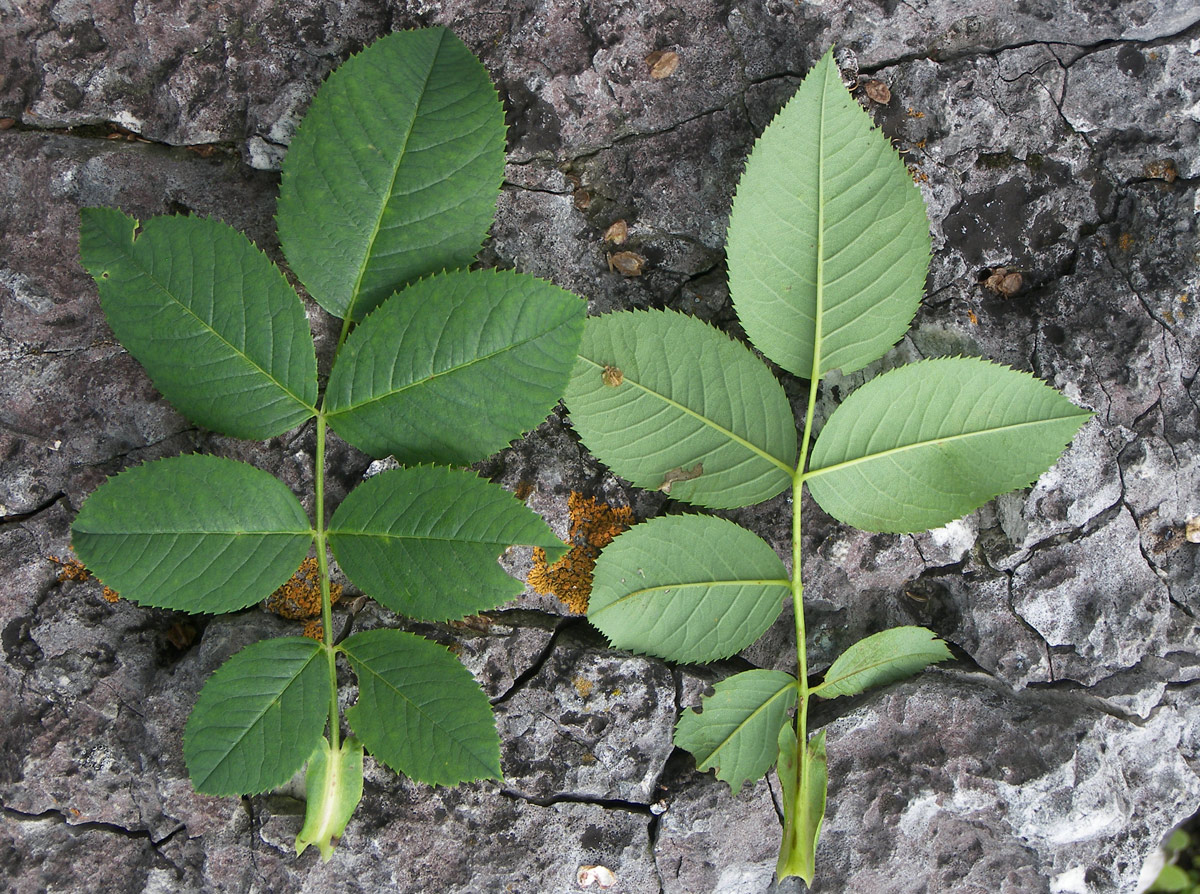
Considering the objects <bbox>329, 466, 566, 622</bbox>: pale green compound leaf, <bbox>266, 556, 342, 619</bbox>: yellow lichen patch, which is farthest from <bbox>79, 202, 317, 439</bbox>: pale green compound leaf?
<bbox>266, 556, 342, 619</bbox>: yellow lichen patch

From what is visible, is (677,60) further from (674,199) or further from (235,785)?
(235,785)

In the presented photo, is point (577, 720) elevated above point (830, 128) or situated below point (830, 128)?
below

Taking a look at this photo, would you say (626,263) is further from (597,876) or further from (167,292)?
(597,876)

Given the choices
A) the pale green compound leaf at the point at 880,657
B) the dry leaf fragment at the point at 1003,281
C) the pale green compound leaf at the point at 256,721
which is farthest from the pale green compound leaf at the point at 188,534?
the dry leaf fragment at the point at 1003,281

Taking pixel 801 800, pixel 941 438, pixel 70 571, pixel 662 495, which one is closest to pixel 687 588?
pixel 662 495

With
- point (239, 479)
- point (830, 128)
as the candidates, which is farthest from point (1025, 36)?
point (239, 479)

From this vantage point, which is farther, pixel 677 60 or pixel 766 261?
pixel 677 60
